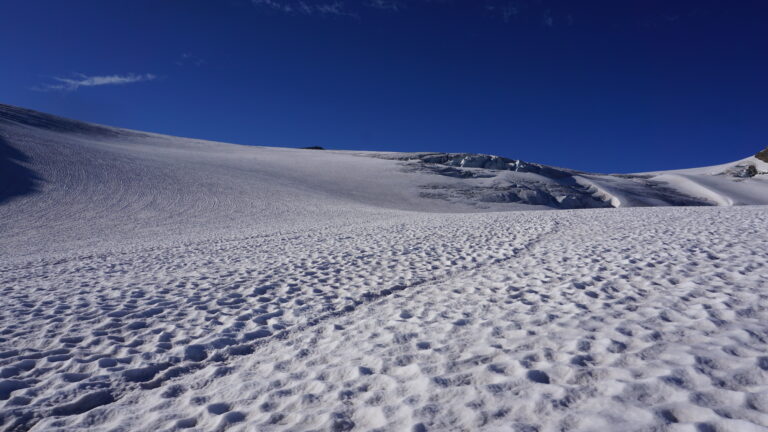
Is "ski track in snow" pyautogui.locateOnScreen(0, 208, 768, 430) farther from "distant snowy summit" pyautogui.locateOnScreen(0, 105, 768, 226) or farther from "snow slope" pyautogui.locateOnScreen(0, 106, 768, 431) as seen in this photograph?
"distant snowy summit" pyautogui.locateOnScreen(0, 105, 768, 226)

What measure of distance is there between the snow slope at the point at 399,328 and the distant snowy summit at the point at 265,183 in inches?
406

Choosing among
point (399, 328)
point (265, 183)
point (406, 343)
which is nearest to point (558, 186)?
point (265, 183)

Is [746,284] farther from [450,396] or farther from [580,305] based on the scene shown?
[450,396]

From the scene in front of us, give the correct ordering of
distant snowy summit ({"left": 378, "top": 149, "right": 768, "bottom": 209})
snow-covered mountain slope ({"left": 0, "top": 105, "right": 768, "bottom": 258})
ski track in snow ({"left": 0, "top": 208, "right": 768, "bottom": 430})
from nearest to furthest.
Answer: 1. ski track in snow ({"left": 0, "top": 208, "right": 768, "bottom": 430})
2. snow-covered mountain slope ({"left": 0, "top": 105, "right": 768, "bottom": 258})
3. distant snowy summit ({"left": 378, "top": 149, "right": 768, "bottom": 209})

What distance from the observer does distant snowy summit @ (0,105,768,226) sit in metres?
25.5

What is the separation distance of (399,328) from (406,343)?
0.59m

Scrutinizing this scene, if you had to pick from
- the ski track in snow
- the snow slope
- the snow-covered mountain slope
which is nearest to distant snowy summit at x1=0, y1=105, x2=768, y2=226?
the snow-covered mountain slope

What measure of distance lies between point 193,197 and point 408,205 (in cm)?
1651

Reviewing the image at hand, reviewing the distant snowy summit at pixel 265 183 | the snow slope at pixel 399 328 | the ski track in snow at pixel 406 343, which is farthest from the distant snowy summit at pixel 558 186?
the ski track in snow at pixel 406 343

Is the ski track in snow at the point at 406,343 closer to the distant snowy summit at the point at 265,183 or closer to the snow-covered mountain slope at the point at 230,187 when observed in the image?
the snow-covered mountain slope at the point at 230,187

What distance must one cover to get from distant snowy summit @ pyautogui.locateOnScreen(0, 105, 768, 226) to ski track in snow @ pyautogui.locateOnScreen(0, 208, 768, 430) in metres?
15.8

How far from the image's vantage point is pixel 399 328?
5.77 m

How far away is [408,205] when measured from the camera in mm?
34844

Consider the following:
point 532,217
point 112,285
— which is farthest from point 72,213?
point 532,217
